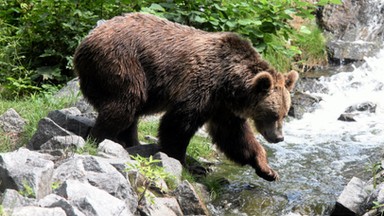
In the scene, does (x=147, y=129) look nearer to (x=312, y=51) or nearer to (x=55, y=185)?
(x=55, y=185)

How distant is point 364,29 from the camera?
1379cm

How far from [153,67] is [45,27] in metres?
3.67

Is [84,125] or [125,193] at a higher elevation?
[125,193]

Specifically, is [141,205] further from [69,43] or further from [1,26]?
[1,26]

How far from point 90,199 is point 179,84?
256 cm

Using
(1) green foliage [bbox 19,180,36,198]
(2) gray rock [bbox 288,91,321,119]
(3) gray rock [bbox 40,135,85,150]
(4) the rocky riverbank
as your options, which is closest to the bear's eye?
(4) the rocky riverbank

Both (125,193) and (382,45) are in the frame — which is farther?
(382,45)

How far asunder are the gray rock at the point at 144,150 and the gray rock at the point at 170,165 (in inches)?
16.4

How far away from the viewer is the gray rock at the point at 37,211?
372 centimetres

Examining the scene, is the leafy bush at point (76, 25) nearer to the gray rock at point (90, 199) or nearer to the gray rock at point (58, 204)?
the gray rock at point (90, 199)

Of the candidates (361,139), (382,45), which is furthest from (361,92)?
(361,139)

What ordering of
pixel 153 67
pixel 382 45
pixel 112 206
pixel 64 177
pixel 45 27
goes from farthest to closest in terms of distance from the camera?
pixel 382 45 → pixel 45 27 → pixel 153 67 → pixel 64 177 → pixel 112 206

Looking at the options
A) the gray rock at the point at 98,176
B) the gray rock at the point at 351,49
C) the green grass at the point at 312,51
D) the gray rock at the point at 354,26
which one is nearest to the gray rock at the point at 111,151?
the gray rock at the point at 98,176

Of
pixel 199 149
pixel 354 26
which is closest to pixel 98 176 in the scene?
pixel 199 149
